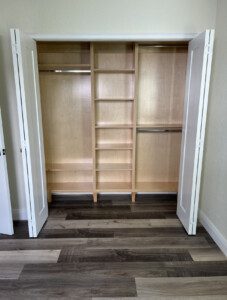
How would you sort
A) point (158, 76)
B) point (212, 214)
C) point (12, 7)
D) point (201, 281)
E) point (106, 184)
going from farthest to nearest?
point (106, 184) < point (158, 76) < point (212, 214) < point (12, 7) < point (201, 281)

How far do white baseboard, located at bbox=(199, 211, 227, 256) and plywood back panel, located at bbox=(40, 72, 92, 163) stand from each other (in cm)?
175

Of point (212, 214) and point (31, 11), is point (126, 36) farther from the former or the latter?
point (212, 214)

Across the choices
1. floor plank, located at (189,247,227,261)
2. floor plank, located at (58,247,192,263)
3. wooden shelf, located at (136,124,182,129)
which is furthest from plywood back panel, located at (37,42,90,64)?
floor plank, located at (189,247,227,261)

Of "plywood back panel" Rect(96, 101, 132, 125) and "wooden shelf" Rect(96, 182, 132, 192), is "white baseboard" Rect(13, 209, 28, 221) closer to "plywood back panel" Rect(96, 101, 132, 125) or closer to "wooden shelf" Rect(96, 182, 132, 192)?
"wooden shelf" Rect(96, 182, 132, 192)

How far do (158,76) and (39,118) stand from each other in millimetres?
1748

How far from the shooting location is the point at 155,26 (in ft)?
7.57

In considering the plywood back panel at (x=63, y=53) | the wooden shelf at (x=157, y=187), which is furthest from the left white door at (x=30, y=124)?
the wooden shelf at (x=157, y=187)

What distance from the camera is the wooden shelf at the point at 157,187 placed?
3215 millimetres

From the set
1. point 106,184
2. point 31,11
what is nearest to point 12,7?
point 31,11

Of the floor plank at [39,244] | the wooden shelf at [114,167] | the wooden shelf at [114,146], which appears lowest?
the floor plank at [39,244]

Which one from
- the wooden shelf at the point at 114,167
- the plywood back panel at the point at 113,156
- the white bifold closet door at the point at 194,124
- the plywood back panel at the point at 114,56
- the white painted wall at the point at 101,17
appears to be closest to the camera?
the white bifold closet door at the point at 194,124

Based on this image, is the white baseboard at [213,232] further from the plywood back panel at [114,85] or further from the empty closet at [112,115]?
the plywood back panel at [114,85]

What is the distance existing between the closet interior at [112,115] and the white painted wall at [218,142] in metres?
0.79

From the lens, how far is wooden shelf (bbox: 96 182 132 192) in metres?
3.20
